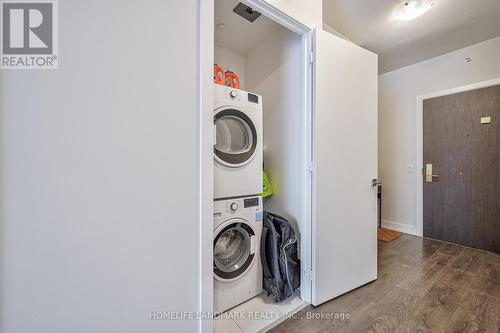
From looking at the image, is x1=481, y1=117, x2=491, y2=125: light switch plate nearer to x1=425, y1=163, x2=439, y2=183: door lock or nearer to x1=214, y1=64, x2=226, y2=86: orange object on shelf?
x1=425, y1=163, x2=439, y2=183: door lock

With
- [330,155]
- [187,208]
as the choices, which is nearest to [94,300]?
[187,208]

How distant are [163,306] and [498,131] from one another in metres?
3.77

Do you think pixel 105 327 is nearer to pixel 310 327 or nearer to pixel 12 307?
pixel 12 307

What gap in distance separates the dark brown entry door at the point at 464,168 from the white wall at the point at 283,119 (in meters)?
2.48

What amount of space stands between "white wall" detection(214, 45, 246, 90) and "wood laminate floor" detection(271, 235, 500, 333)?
239 centimetres

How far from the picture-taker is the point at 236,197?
5.04 feet

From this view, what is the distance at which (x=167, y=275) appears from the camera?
39.9 inches

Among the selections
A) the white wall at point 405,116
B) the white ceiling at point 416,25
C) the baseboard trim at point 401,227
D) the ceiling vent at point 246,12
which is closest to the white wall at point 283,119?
the ceiling vent at point 246,12

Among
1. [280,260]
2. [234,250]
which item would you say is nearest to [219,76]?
[234,250]

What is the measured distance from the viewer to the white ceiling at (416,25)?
194 cm

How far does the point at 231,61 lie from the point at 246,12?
2.26ft

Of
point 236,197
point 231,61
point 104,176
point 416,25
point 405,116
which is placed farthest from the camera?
point 405,116

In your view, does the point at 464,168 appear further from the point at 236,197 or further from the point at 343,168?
the point at 236,197

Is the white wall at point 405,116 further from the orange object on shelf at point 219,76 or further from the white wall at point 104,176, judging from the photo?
the white wall at point 104,176
